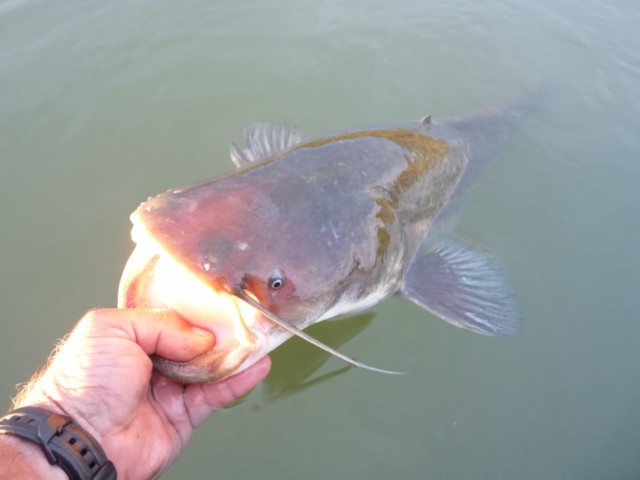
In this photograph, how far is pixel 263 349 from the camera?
1945 mm

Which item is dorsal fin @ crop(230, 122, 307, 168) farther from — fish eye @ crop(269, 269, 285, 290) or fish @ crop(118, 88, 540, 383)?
fish eye @ crop(269, 269, 285, 290)

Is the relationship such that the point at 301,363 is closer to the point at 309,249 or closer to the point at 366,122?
the point at 309,249

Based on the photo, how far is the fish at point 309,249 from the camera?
179cm

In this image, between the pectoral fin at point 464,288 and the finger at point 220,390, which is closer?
the finger at point 220,390

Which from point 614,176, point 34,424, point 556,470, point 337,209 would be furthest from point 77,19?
point 556,470

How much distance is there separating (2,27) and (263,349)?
5985 millimetres

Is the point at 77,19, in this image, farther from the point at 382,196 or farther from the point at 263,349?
the point at 263,349

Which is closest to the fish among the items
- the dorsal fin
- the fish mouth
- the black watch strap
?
the fish mouth

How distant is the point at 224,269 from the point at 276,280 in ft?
0.74

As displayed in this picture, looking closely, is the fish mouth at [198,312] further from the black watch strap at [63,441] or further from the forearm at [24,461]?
the forearm at [24,461]

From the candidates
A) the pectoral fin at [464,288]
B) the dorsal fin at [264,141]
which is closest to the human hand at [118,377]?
the pectoral fin at [464,288]

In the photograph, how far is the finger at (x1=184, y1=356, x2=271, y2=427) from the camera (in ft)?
6.99

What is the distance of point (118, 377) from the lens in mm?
1760

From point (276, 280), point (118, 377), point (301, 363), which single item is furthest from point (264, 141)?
point (118, 377)
